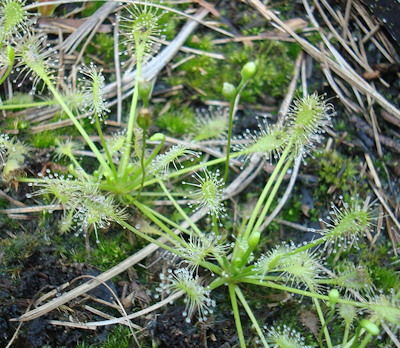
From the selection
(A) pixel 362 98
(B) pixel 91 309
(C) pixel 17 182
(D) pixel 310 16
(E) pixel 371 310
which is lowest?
(B) pixel 91 309

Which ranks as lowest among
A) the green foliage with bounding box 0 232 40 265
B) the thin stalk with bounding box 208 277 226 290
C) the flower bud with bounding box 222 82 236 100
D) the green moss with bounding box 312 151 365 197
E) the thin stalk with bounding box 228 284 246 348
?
the green foliage with bounding box 0 232 40 265

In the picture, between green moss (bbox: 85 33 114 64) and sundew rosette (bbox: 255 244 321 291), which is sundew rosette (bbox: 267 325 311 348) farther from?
green moss (bbox: 85 33 114 64)

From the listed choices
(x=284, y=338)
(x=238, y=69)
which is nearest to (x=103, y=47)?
(x=238, y=69)

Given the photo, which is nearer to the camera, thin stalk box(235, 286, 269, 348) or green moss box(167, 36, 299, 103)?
thin stalk box(235, 286, 269, 348)

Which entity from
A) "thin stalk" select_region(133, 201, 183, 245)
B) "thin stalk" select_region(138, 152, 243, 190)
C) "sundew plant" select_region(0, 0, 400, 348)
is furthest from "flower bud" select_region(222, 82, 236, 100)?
"thin stalk" select_region(133, 201, 183, 245)

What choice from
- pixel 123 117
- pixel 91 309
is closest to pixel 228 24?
pixel 123 117

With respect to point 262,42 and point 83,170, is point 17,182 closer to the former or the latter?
point 83,170
